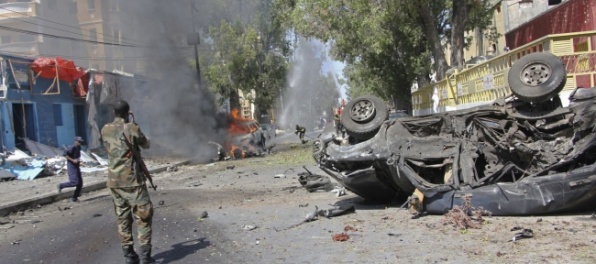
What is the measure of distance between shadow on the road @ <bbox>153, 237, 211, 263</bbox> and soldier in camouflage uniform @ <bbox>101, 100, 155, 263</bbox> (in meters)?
0.20

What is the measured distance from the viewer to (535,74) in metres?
6.17

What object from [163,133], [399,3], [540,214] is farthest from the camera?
[163,133]

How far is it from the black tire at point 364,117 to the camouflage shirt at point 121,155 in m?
3.08

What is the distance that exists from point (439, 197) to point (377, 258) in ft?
5.74

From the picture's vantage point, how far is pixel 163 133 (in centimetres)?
2044

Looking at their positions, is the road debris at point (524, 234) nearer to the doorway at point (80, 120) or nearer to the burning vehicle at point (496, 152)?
the burning vehicle at point (496, 152)

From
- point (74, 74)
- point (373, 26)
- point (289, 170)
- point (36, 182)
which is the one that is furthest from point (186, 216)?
point (74, 74)

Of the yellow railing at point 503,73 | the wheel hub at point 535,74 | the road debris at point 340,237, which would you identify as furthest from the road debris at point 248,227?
the yellow railing at point 503,73

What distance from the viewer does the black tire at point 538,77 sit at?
599 cm

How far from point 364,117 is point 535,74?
7.01ft

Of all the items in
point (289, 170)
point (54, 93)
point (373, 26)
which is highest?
point (373, 26)

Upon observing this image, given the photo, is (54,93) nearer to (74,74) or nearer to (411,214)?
(74,74)

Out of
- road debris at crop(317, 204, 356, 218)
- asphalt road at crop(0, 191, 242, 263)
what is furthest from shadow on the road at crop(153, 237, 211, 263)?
road debris at crop(317, 204, 356, 218)

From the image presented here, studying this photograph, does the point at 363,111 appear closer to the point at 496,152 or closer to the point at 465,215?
the point at 496,152
